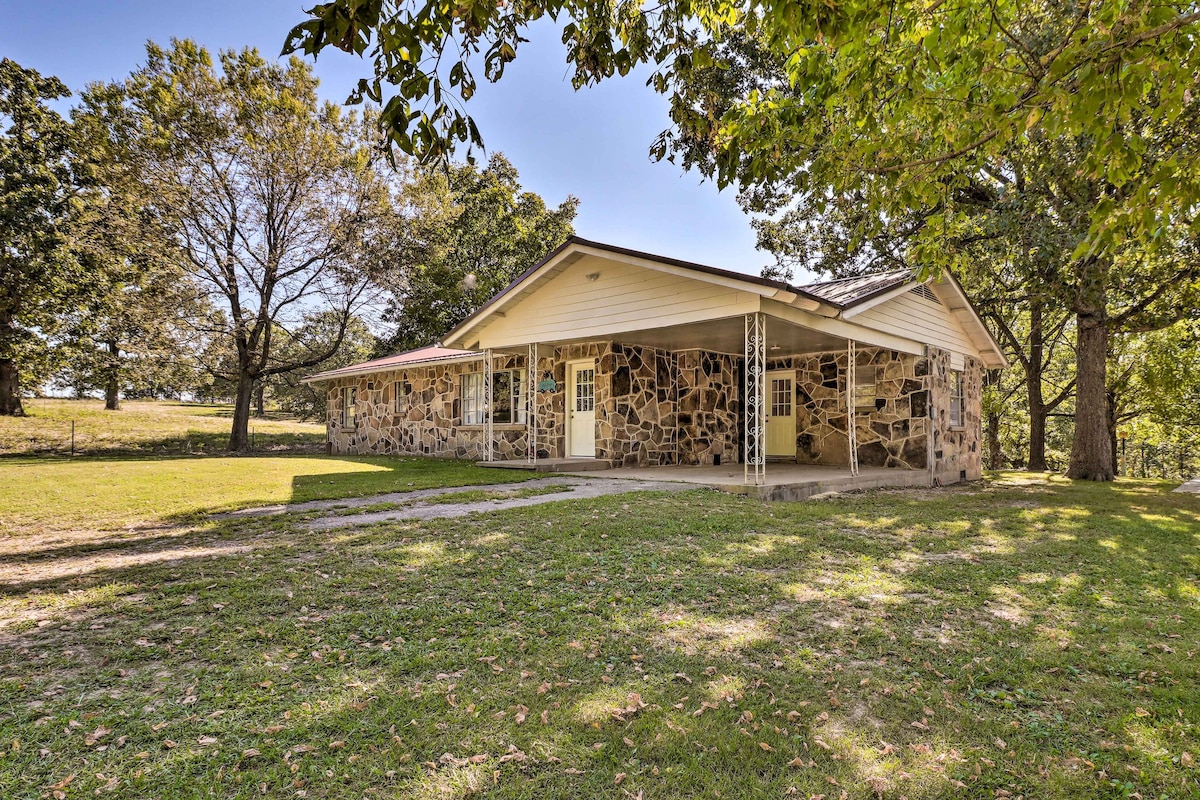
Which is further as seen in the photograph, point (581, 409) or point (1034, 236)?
point (581, 409)

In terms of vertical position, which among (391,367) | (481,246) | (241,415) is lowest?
(241,415)

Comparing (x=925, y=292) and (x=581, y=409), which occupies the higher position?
(x=925, y=292)

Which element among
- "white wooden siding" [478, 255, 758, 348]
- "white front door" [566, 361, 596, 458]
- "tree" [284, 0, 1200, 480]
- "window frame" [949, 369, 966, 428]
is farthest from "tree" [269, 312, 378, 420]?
"tree" [284, 0, 1200, 480]

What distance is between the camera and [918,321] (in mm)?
11195

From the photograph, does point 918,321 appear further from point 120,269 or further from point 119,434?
point 120,269

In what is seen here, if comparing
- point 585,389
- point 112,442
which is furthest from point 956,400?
point 112,442

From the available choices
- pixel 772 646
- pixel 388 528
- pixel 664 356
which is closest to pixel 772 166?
pixel 772 646

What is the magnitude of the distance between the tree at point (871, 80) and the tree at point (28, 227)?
72.6 ft

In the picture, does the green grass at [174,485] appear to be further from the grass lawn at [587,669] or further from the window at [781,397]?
the window at [781,397]

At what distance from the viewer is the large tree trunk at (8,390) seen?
18078 mm

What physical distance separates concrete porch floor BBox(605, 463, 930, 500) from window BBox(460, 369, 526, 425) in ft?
12.3

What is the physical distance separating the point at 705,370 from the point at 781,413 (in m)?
2.00

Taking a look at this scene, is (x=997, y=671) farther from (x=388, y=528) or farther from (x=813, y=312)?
(x=813, y=312)

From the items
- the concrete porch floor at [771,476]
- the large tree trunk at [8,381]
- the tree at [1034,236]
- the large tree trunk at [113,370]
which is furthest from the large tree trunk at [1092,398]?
the large tree trunk at [8,381]
